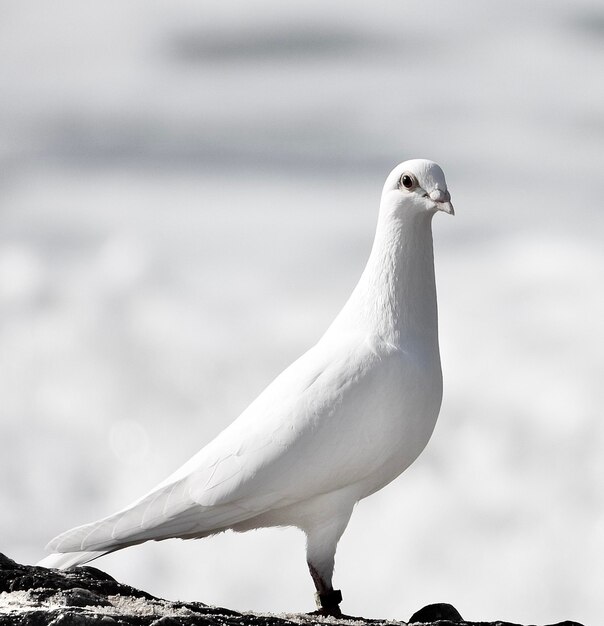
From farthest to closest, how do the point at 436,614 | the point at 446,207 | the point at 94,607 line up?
the point at 446,207, the point at 436,614, the point at 94,607

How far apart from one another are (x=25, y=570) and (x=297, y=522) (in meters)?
2.20

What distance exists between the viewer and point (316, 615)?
26.6 ft

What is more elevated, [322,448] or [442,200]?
[442,200]

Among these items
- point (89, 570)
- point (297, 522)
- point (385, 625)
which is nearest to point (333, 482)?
point (297, 522)

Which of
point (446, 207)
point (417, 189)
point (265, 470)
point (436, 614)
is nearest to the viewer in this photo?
point (436, 614)

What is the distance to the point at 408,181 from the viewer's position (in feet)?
29.3

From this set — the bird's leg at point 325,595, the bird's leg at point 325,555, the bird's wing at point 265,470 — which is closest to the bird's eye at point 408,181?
the bird's wing at point 265,470

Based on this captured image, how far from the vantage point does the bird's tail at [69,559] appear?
841cm

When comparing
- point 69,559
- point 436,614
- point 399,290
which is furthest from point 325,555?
point 399,290

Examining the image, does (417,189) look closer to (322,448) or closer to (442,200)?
(442,200)

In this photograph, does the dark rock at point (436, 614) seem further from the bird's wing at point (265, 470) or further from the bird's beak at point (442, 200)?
the bird's beak at point (442, 200)

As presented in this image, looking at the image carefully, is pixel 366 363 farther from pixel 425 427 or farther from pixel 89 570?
pixel 89 570

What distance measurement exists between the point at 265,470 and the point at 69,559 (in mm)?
1657

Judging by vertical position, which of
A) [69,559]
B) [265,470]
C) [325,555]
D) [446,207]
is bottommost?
[325,555]
